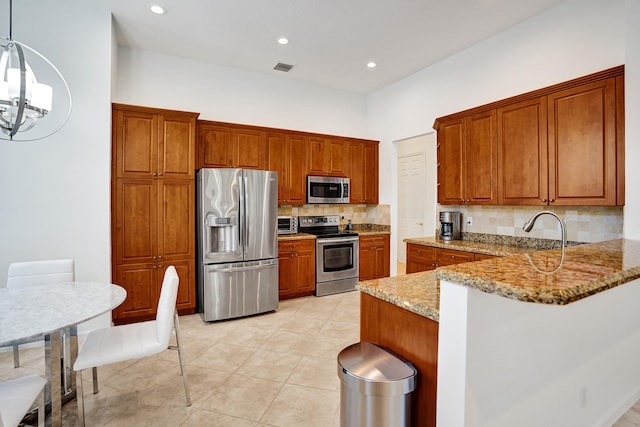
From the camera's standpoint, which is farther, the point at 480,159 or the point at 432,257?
the point at 432,257

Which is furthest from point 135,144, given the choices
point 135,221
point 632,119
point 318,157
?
point 632,119

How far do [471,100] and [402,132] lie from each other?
3.99 ft

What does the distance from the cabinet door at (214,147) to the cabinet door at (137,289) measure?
1.41 metres

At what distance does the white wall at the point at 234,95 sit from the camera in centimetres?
400

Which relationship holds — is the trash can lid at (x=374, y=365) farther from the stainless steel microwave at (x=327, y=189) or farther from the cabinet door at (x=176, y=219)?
the stainless steel microwave at (x=327, y=189)

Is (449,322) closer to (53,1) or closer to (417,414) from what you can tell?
(417,414)

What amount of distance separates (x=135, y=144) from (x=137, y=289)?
1.61 m

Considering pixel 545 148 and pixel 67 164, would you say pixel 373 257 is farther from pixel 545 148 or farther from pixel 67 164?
pixel 67 164

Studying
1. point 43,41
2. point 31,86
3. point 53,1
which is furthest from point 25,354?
point 53,1

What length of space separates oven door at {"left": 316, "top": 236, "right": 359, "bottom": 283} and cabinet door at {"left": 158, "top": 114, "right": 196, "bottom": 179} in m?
2.00

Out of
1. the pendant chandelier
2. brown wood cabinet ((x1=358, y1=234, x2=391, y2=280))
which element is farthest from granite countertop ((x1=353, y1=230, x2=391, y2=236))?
the pendant chandelier

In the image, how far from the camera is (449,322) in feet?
3.71

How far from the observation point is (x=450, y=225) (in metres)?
3.94

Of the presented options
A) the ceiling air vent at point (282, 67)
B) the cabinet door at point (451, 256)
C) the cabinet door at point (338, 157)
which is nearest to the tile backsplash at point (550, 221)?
the cabinet door at point (451, 256)
